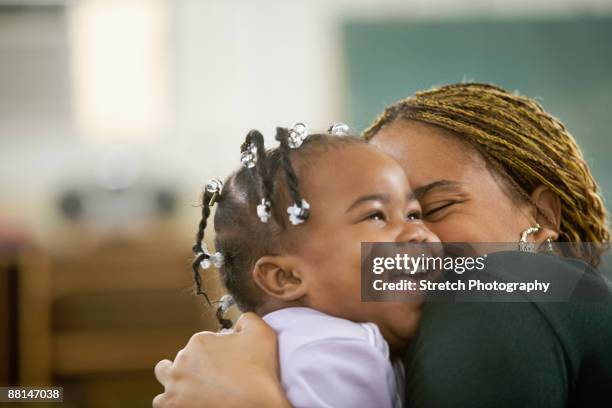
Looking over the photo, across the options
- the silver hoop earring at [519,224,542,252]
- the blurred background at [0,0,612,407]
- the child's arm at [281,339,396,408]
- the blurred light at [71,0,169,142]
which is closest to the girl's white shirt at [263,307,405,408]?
the child's arm at [281,339,396,408]

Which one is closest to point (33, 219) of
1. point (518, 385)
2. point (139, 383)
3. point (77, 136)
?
point (77, 136)

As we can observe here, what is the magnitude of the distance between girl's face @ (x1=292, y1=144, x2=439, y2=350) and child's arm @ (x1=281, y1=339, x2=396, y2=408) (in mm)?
77

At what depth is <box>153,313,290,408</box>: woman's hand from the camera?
2.41 feet

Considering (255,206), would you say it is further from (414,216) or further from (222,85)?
(222,85)

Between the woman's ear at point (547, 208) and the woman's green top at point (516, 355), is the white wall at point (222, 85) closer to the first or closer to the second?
the woman's ear at point (547, 208)

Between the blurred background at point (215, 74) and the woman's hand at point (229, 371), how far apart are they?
3286 mm

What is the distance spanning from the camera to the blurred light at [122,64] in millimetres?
4191

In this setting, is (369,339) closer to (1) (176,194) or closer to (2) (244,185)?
(2) (244,185)

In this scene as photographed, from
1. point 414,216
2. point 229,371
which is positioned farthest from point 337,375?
point 414,216

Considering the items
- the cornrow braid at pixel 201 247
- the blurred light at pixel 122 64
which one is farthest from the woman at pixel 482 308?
the blurred light at pixel 122 64

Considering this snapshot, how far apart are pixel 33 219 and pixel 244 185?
3.59 metres

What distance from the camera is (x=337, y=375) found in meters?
Result: 0.72

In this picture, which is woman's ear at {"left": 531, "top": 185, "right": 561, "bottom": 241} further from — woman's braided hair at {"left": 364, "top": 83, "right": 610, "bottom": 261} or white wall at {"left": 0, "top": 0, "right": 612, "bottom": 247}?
white wall at {"left": 0, "top": 0, "right": 612, "bottom": 247}

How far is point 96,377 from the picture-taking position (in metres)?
3.06
